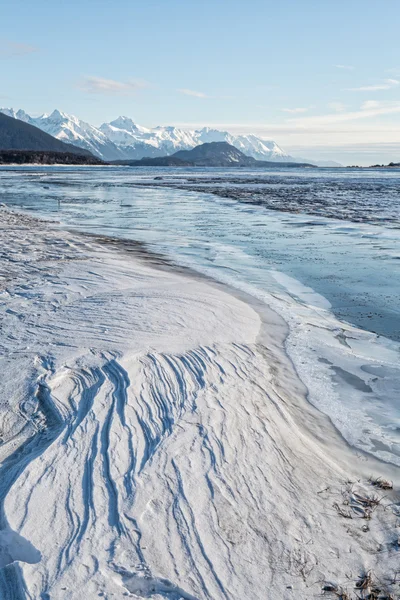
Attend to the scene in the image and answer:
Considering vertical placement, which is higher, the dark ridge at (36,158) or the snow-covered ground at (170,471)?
the dark ridge at (36,158)

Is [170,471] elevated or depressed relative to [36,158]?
depressed

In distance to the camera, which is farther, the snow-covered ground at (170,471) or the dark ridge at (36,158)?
the dark ridge at (36,158)

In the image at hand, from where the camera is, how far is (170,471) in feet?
14.4

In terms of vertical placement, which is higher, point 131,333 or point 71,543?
point 131,333

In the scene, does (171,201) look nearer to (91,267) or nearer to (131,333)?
(91,267)

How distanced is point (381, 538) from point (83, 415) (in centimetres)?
310

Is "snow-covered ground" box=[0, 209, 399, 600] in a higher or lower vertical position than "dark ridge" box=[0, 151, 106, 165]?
lower

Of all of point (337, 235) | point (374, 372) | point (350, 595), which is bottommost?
point (350, 595)

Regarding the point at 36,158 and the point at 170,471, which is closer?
the point at 170,471

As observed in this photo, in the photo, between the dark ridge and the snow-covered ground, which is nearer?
the snow-covered ground

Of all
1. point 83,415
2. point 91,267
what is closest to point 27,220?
point 91,267

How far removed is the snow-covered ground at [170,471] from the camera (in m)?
3.39

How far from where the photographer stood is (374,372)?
22.7 ft

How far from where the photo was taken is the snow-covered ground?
339 cm
